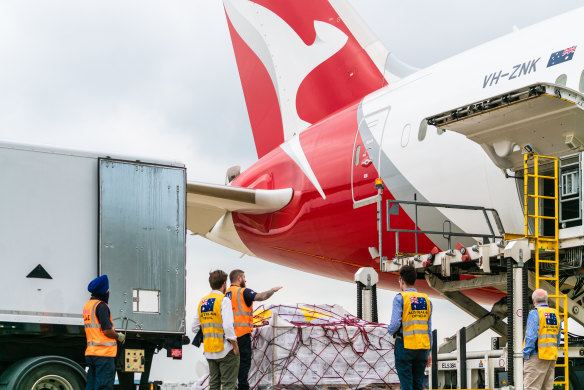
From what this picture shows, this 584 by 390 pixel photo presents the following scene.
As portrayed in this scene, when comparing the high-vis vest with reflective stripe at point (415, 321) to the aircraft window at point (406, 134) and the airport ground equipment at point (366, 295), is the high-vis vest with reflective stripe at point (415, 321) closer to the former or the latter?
the airport ground equipment at point (366, 295)

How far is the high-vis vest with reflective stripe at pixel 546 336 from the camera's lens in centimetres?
902

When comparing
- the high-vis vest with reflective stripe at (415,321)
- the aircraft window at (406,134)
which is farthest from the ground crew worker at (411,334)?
the aircraft window at (406,134)

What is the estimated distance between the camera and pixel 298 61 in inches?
736

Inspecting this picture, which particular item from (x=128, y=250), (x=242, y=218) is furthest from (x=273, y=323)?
(x=242, y=218)

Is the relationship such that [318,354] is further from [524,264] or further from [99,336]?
[524,264]

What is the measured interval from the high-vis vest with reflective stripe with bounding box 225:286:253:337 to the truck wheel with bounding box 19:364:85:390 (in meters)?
1.68

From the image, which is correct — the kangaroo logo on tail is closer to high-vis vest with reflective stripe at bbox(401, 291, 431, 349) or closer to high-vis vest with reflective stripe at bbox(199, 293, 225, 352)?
high-vis vest with reflective stripe at bbox(199, 293, 225, 352)

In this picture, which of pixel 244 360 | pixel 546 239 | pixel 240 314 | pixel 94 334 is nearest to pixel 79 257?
pixel 94 334

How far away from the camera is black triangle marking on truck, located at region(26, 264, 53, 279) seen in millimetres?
9156

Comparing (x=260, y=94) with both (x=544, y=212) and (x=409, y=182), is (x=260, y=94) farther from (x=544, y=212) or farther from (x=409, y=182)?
(x=544, y=212)

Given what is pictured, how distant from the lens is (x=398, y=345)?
8.61 meters

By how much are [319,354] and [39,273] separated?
122 inches

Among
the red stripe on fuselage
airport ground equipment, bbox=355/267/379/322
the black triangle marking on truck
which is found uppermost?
the red stripe on fuselage

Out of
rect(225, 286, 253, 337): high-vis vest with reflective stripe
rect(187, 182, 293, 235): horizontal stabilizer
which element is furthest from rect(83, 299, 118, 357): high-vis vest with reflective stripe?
rect(187, 182, 293, 235): horizontal stabilizer
